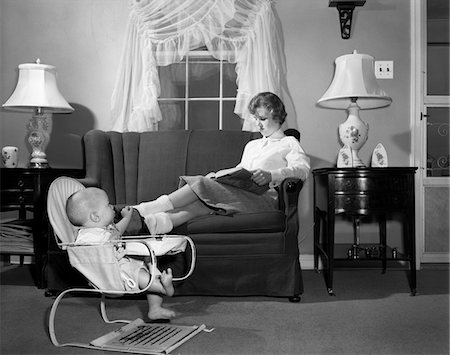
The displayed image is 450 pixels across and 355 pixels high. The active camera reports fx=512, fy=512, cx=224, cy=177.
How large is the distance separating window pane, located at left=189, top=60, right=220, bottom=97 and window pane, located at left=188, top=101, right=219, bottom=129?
0.21 feet

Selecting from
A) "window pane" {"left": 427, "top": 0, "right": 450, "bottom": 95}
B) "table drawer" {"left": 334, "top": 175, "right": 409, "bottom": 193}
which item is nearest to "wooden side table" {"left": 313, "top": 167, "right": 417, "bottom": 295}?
"table drawer" {"left": 334, "top": 175, "right": 409, "bottom": 193}

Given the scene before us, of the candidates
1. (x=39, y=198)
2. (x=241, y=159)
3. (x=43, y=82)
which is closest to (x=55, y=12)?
(x=43, y=82)

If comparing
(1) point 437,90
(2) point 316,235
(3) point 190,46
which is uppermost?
(3) point 190,46

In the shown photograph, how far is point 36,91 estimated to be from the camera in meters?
3.27

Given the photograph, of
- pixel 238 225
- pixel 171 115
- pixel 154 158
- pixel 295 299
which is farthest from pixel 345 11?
pixel 295 299

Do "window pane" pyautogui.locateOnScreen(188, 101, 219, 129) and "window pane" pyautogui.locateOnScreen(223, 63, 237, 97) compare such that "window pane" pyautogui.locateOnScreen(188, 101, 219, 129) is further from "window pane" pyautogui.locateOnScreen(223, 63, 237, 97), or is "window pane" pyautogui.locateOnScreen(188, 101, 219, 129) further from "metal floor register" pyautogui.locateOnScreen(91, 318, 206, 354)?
"metal floor register" pyautogui.locateOnScreen(91, 318, 206, 354)

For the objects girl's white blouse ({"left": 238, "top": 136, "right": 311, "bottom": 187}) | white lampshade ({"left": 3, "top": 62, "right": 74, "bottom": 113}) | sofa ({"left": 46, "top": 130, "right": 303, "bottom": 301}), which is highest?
white lampshade ({"left": 3, "top": 62, "right": 74, "bottom": 113})

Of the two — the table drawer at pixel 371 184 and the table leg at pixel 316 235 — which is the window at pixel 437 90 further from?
the table drawer at pixel 371 184

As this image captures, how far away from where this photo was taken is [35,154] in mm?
3369

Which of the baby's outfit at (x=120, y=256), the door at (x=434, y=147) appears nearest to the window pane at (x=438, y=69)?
the door at (x=434, y=147)

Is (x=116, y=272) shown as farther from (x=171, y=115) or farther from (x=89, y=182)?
(x=171, y=115)

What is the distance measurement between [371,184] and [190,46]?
1.63 metres

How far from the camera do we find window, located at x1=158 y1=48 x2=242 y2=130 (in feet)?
12.1

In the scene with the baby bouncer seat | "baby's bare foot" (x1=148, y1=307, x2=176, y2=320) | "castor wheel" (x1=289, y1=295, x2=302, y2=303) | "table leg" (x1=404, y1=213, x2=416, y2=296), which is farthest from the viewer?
"table leg" (x1=404, y1=213, x2=416, y2=296)
